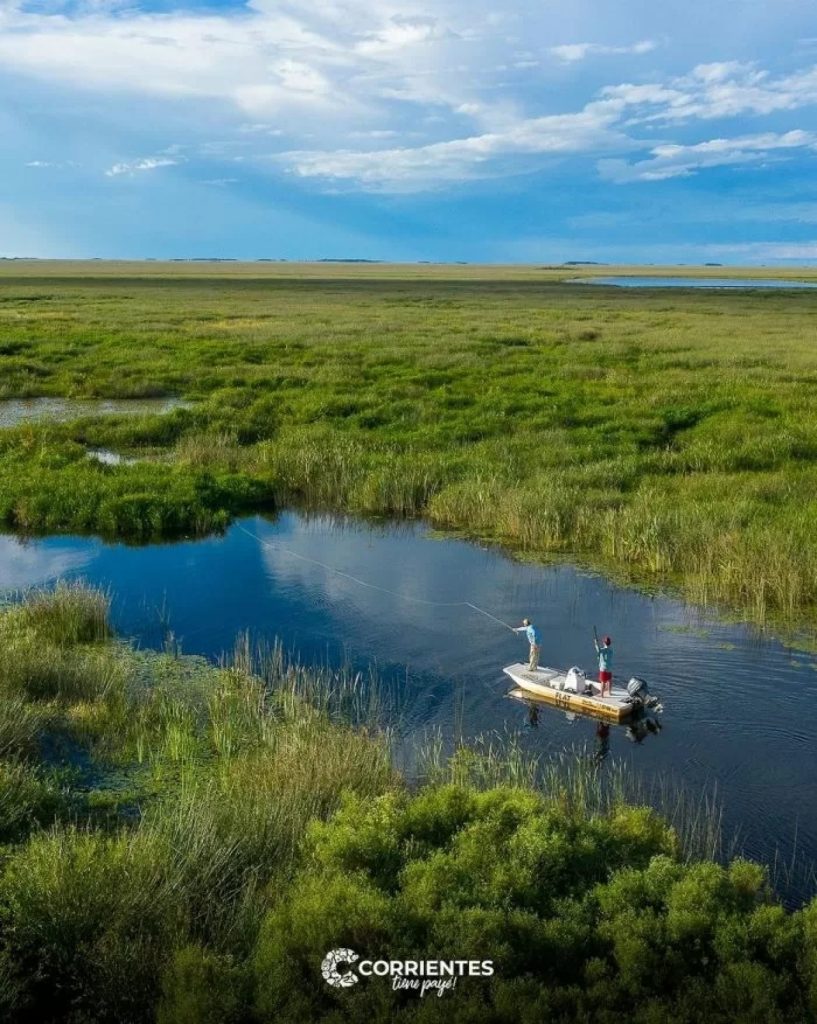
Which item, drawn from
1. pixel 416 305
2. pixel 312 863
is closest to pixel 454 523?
pixel 312 863

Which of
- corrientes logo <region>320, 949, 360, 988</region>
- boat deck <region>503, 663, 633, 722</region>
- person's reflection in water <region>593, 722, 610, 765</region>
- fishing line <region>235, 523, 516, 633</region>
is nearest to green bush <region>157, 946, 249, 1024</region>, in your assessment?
corrientes logo <region>320, 949, 360, 988</region>

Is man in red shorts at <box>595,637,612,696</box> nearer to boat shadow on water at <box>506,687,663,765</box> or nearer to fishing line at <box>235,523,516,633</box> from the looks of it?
boat shadow on water at <box>506,687,663,765</box>

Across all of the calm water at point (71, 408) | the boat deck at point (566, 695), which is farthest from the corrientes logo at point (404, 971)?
the calm water at point (71, 408)

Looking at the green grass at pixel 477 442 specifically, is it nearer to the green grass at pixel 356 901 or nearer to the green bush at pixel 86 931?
the green grass at pixel 356 901

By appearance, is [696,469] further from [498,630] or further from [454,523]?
[498,630]

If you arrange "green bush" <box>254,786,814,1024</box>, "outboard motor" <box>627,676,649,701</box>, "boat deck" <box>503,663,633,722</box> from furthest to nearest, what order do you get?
"outboard motor" <box>627,676,649,701</box>
"boat deck" <box>503,663,633,722</box>
"green bush" <box>254,786,814,1024</box>

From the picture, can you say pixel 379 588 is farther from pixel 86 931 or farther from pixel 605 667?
pixel 86 931
